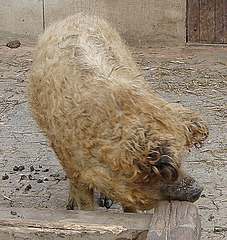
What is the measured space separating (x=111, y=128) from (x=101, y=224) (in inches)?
22.8

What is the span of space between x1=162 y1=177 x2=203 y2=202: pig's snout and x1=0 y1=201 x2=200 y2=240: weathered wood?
7 centimetres

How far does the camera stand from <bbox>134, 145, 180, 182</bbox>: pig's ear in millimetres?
2467

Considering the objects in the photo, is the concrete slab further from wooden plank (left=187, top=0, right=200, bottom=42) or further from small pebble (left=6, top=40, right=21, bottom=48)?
wooden plank (left=187, top=0, right=200, bottom=42)

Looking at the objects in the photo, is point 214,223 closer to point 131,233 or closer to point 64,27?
point 131,233

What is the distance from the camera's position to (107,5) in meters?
9.88

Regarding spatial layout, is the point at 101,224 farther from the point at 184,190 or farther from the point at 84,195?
the point at 84,195

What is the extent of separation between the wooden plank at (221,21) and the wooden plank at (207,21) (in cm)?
8

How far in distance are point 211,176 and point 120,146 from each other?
2.27 m

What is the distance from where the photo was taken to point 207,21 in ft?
32.1

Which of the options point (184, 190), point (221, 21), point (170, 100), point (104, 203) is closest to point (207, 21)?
point (221, 21)

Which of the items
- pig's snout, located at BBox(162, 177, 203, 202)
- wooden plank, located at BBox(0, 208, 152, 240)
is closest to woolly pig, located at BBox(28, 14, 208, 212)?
pig's snout, located at BBox(162, 177, 203, 202)

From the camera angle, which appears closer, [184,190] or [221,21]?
[184,190]

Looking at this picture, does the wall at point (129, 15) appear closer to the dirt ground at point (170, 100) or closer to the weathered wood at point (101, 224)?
the dirt ground at point (170, 100)

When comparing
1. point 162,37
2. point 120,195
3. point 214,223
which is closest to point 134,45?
point 162,37
